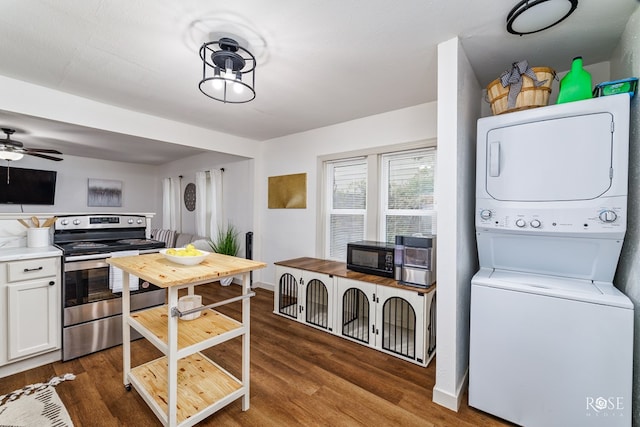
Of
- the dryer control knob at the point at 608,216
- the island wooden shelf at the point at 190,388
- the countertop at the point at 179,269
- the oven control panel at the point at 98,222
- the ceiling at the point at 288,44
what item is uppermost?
the ceiling at the point at 288,44

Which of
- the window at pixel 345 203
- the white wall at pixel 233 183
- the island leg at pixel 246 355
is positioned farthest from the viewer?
the white wall at pixel 233 183

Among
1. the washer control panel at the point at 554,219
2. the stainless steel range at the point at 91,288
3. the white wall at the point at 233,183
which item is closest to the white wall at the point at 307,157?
the white wall at the point at 233,183

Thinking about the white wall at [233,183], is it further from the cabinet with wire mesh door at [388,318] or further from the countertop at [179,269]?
the countertop at [179,269]

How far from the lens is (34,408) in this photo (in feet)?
5.48

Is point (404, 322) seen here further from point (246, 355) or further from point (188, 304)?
point (188, 304)

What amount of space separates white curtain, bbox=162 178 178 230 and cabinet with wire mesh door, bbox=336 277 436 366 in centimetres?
474

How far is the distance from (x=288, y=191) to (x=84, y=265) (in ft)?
7.85

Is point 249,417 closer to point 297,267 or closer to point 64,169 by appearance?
point 297,267

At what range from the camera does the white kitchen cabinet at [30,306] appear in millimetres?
1986

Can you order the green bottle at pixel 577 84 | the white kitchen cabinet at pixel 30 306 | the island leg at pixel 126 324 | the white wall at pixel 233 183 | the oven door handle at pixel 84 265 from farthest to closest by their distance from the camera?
1. the white wall at pixel 233 183
2. the oven door handle at pixel 84 265
3. the white kitchen cabinet at pixel 30 306
4. the island leg at pixel 126 324
5. the green bottle at pixel 577 84

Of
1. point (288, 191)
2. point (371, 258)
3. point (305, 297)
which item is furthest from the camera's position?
point (288, 191)

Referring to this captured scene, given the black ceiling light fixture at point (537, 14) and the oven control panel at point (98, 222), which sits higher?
the black ceiling light fixture at point (537, 14)

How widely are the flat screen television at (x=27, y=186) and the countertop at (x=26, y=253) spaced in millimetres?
3763

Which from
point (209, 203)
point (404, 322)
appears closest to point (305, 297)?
point (404, 322)
